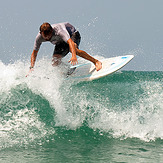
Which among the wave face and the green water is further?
the wave face

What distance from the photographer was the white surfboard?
6.14 meters

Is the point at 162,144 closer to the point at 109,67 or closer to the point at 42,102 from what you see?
the point at 109,67

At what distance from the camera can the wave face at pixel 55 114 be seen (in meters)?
4.86

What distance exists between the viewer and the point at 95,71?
634 cm

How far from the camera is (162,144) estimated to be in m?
4.44

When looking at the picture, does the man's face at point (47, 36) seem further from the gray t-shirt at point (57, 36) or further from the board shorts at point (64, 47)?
the board shorts at point (64, 47)

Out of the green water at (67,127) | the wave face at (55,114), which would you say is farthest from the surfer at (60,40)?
the green water at (67,127)

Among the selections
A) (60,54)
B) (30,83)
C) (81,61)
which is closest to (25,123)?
(30,83)

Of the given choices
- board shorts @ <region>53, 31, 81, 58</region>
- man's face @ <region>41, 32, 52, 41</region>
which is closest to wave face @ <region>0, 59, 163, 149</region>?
board shorts @ <region>53, 31, 81, 58</region>

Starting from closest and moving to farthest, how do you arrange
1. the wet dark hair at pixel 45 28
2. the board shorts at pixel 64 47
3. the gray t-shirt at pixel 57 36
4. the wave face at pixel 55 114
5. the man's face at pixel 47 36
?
the wave face at pixel 55 114 → the wet dark hair at pixel 45 28 → the man's face at pixel 47 36 → the gray t-shirt at pixel 57 36 → the board shorts at pixel 64 47

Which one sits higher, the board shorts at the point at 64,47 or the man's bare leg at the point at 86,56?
the board shorts at the point at 64,47

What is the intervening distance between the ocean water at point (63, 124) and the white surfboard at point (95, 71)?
0.88 ft

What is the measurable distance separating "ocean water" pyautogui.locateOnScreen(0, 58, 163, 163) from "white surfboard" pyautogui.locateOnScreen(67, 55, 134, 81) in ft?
0.88

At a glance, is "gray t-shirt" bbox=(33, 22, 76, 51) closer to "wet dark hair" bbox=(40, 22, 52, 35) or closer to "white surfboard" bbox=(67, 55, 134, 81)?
"wet dark hair" bbox=(40, 22, 52, 35)
